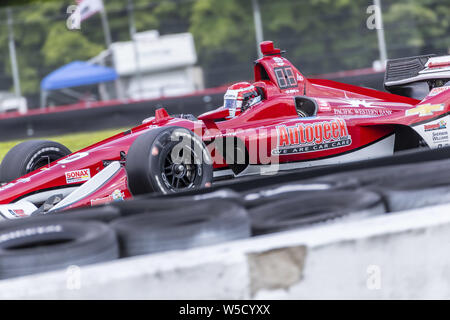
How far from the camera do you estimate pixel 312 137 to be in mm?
5090

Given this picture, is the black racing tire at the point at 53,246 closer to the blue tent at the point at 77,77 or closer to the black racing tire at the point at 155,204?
the black racing tire at the point at 155,204

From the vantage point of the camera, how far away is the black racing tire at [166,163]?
4.13 meters

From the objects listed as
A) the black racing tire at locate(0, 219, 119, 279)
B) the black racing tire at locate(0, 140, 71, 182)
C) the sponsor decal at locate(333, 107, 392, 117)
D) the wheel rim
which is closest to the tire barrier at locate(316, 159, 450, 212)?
the black racing tire at locate(0, 219, 119, 279)

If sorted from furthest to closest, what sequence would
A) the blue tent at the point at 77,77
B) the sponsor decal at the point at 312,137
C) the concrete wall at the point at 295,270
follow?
the blue tent at the point at 77,77 < the sponsor decal at the point at 312,137 < the concrete wall at the point at 295,270

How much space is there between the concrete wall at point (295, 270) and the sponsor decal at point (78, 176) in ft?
8.89

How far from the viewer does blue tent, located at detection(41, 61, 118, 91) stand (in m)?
19.7

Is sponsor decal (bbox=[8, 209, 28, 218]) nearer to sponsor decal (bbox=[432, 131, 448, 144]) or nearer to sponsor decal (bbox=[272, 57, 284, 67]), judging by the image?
sponsor decal (bbox=[272, 57, 284, 67])

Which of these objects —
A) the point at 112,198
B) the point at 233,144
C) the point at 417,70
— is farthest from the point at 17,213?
the point at 417,70

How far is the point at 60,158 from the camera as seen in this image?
533 cm

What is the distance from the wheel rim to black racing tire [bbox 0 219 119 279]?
5.54ft

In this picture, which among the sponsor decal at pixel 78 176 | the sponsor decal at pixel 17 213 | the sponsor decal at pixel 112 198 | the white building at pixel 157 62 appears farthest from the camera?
the white building at pixel 157 62

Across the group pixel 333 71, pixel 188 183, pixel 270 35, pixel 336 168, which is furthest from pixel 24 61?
pixel 336 168

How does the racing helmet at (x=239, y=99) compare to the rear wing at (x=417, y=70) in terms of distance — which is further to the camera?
the rear wing at (x=417, y=70)

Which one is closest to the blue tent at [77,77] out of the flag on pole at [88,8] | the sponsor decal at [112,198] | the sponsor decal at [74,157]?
the flag on pole at [88,8]
